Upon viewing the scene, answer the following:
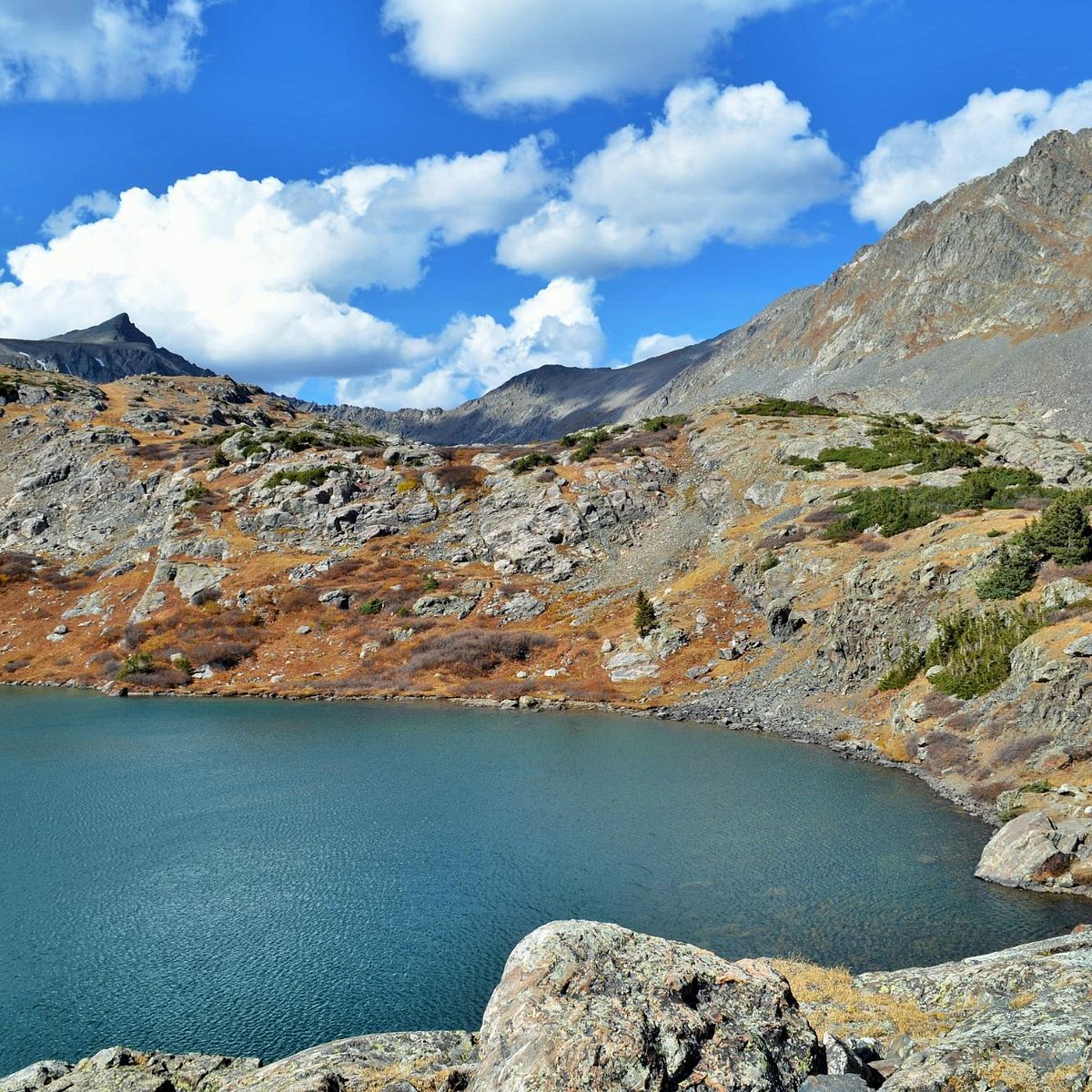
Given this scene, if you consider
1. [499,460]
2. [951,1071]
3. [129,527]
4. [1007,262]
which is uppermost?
[1007,262]

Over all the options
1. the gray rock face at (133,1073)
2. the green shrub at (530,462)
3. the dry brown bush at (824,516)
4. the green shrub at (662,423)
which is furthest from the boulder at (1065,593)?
the green shrub at (662,423)

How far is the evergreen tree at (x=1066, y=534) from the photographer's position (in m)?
50.4

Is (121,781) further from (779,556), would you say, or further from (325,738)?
(779,556)

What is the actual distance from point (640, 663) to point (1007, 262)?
17237 cm

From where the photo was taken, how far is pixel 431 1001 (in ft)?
77.2

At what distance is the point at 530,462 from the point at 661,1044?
344 ft

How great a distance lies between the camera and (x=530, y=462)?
377 ft

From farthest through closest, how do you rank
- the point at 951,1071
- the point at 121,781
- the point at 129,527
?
the point at 129,527
the point at 121,781
the point at 951,1071

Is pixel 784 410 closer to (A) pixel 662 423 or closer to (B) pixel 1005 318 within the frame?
(A) pixel 662 423

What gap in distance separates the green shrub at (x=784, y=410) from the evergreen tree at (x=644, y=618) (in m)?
55.6

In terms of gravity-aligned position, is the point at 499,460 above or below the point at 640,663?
above

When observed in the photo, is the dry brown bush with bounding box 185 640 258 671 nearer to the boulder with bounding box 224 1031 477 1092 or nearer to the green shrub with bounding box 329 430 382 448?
the green shrub with bounding box 329 430 382 448

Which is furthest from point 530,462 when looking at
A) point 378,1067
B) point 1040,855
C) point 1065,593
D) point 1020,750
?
point 378,1067

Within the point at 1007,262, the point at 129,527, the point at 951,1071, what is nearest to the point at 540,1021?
the point at 951,1071
